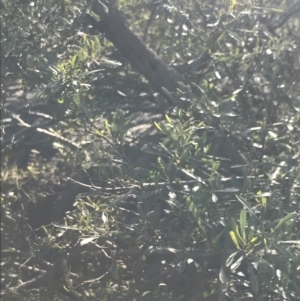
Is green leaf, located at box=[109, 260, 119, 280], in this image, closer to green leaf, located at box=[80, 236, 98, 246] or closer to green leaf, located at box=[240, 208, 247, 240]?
green leaf, located at box=[80, 236, 98, 246]

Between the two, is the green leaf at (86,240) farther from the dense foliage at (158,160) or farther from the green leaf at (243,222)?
the green leaf at (243,222)

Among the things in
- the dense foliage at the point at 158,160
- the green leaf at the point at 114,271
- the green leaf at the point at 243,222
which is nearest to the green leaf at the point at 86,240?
the dense foliage at the point at 158,160

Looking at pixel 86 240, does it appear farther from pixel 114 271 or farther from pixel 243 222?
pixel 243 222

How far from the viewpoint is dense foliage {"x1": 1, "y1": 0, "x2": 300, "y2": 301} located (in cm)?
253

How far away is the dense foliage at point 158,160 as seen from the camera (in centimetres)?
253

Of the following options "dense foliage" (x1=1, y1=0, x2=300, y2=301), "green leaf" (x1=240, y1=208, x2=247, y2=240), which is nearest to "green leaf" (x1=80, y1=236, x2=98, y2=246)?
"dense foliage" (x1=1, y1=0, x2=300, y2=301)

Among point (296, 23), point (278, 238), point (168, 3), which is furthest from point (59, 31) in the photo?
point (296, 23)

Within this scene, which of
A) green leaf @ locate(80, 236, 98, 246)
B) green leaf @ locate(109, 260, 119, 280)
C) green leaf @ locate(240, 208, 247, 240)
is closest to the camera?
green leaf @ locate(240, 208, 247, 240)

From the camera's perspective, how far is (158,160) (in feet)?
8.27

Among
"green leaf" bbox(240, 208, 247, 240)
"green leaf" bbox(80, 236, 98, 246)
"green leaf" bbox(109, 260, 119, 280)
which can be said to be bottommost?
"green leaf" bbox(240, 208, 247, 240)

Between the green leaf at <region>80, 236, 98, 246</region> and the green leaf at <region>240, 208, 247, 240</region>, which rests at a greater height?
the green leaf at <region>80, 236, 98, 246</region>

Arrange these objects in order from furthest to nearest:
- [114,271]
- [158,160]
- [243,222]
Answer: [114,271], [158,160], [243,222]

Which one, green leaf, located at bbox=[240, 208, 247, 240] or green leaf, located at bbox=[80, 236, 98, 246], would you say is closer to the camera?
green leaf, located at bbox=[240, 208, 247, 240]

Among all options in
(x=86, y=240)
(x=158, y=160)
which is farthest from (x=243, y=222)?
(x=86, y=240)
